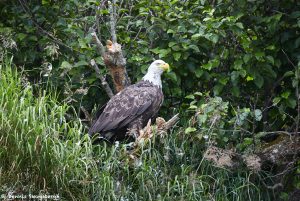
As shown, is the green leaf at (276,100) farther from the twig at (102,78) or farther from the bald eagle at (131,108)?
the twig at (102,78)

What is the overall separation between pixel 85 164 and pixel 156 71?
152 centimetres

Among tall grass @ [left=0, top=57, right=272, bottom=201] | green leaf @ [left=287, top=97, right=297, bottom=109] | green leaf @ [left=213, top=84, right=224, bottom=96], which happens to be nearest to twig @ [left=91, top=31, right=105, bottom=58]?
tall grass @ [left=0, top=57, right=272, bottom=201]

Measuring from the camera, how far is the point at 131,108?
27.9 ft

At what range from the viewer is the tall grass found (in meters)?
7.43

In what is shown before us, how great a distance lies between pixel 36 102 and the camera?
784 centimetres

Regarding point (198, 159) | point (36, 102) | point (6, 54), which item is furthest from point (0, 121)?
point (198, 159)

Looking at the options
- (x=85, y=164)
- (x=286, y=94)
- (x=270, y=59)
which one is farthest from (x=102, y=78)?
(x=286, y=94)

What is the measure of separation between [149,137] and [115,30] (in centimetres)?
148

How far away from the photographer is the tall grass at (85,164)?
7.43m

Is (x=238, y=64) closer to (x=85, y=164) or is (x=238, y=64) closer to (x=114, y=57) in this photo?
(x=114, y=57)

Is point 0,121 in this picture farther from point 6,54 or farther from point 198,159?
point 198,159

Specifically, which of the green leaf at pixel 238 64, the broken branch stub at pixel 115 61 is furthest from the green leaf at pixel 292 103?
the broken branch stub at pixel 115 61

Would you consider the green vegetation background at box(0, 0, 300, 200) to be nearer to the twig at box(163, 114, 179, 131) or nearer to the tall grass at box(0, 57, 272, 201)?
the tall grass at box(0, 57, 272, 201)

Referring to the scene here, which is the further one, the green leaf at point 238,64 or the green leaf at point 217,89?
the green leaf at point 217,89
